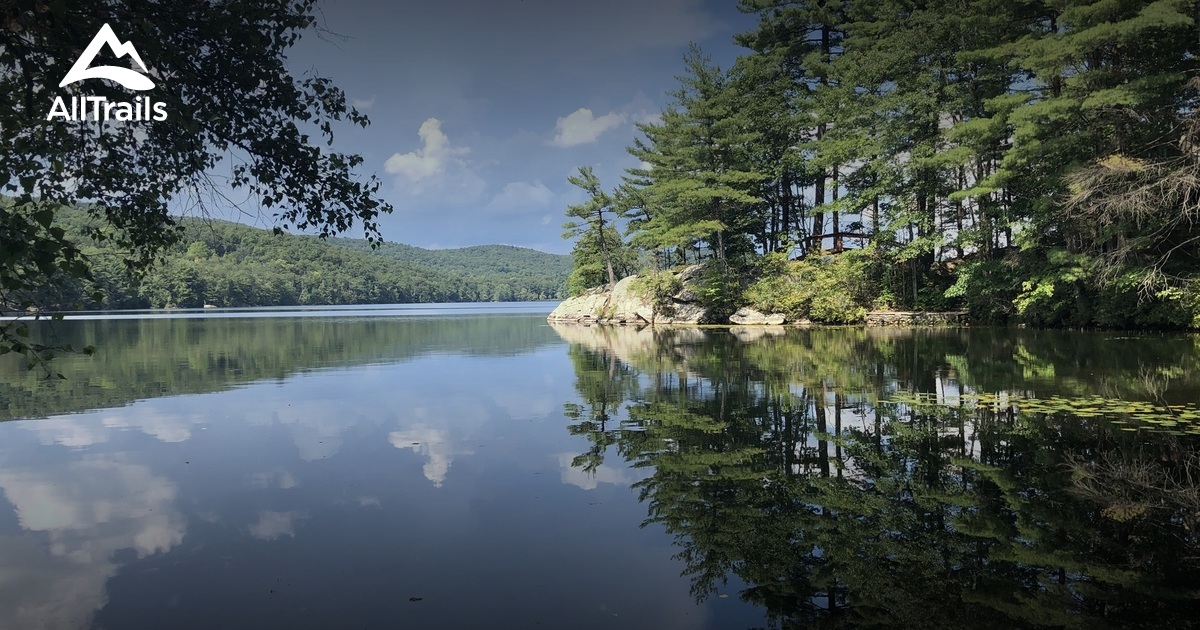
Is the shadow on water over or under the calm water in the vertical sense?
over

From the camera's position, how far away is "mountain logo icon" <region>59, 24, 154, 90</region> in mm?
3889

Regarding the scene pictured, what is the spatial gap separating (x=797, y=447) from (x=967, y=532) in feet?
9.64

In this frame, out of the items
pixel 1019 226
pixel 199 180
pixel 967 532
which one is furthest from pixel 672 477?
pixel 1019 226

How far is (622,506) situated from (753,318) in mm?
30706

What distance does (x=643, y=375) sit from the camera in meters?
15.3

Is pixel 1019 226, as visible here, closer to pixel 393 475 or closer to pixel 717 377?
pixel 717 377

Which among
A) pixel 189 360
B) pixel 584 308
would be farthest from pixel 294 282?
pixel 189 360

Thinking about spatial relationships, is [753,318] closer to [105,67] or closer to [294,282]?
[105,67]

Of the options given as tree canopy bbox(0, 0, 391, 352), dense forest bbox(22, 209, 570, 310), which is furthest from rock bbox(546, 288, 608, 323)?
tree canopy bbox(0, 0, 391, 352)

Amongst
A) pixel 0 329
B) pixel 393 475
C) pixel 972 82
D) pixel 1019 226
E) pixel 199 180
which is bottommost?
pixel 393 475

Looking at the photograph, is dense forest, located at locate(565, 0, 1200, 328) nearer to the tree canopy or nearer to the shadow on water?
the shadow on water

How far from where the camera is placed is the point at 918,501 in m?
5.70

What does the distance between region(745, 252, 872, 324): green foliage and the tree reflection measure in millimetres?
20151

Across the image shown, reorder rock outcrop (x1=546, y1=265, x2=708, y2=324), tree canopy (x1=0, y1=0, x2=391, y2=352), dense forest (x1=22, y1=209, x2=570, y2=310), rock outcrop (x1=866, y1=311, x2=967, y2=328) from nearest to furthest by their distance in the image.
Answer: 1. tree canopy (x1=0, y1=0, x2=391, y2=352)
2. rock outcrop (x1=866, y1=311, x2=967, y2=328)
3. rock outcrop (x1=546, y1=265, x2=708, y2=324)
4. dense forest (x1=22, y1=209, x2=570, y2=310)
